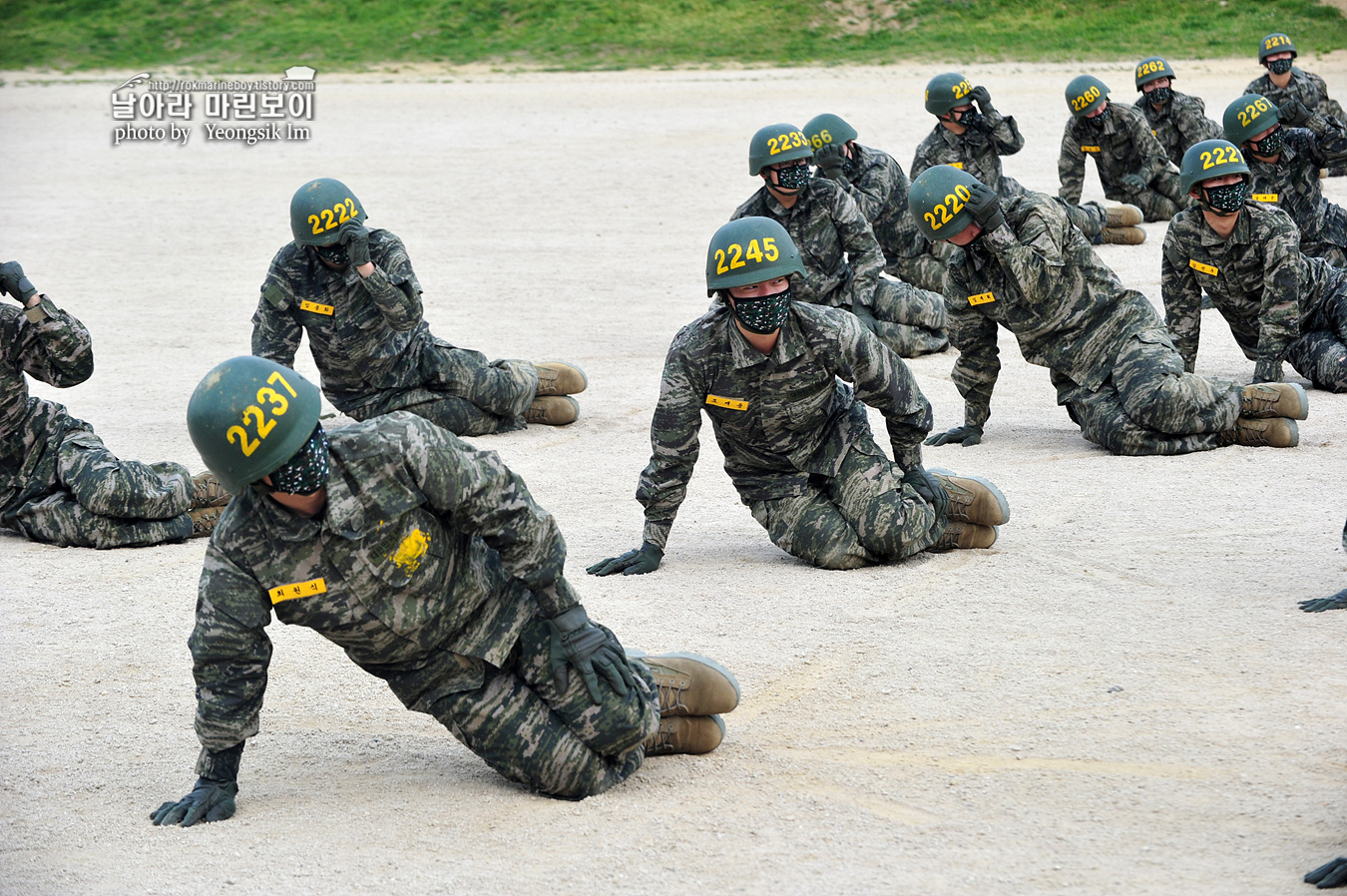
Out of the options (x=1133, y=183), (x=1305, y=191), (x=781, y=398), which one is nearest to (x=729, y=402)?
(x=781, y=398)

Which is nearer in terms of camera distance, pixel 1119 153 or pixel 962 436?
pixel 962 436

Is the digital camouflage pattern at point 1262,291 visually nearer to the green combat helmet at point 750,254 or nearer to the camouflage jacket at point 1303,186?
the camouflage jacket at point 1303,186

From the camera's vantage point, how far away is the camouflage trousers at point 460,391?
10086 mm

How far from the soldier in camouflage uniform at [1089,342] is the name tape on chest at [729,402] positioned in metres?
2.04

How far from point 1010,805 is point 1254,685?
1369mm

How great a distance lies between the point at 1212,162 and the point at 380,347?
5668mm

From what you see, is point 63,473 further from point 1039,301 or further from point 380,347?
point 1039,301

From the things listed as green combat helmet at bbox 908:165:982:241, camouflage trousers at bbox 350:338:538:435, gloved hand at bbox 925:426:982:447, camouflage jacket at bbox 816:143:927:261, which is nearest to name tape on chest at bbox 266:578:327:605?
green combat helmet at bbox 908:165:982:241

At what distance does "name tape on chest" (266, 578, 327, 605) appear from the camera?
4637 mm

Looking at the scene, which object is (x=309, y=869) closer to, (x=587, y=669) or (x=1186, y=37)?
(x=587, y=669)

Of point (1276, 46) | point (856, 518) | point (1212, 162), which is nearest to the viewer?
point (856, 518)

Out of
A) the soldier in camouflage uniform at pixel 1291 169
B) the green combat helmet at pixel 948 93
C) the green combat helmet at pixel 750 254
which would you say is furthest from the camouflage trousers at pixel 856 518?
the green combat helmet at pixel 948 93

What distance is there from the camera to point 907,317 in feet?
39.2

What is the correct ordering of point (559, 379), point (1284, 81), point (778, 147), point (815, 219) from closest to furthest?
point (559, 379) < point (778, 147) < point (815, 219) < point (1284, 81)
